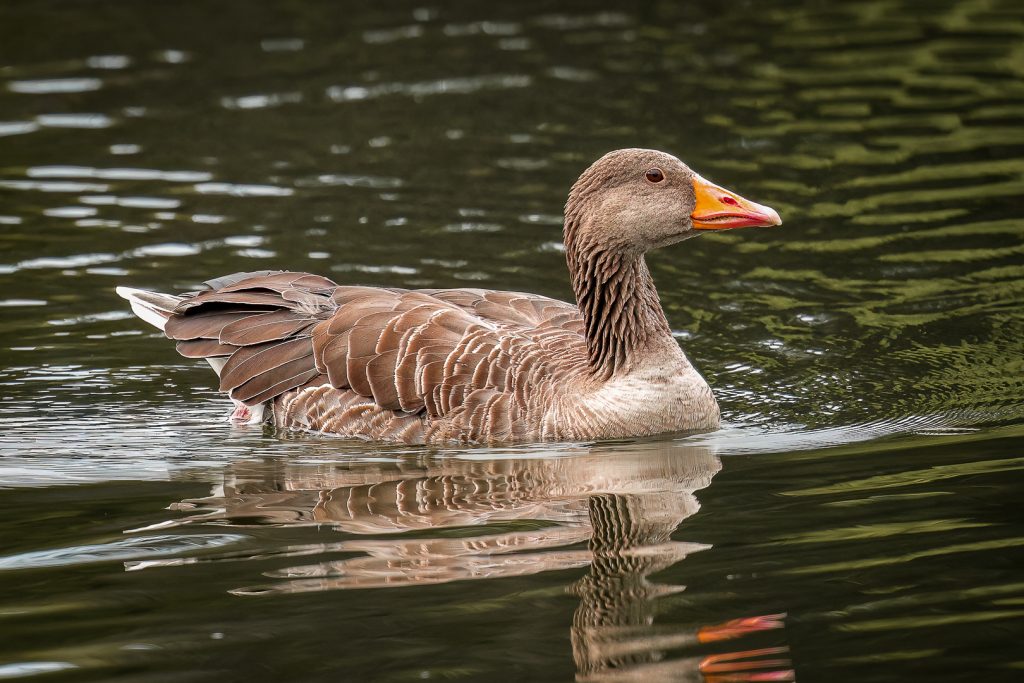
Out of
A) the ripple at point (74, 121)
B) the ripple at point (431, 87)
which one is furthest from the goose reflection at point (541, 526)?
the ripple at point (431, 87)

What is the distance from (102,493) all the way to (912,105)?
43.0 ft

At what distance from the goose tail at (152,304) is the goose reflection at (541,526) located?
2.19 metres

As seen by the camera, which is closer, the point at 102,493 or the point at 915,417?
the point at 102,493

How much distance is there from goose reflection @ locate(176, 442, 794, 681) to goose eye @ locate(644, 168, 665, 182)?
1939 mm

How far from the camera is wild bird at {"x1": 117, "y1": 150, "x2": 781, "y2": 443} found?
1123 cm

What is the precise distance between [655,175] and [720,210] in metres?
0.55

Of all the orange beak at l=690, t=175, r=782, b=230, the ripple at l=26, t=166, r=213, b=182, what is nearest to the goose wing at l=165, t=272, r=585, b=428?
the orange beak at l=690, t=175, r=782, b=230

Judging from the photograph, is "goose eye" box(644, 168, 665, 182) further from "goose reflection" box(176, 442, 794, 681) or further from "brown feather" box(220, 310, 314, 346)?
"brown feather" box(220, 310, 314, 346)

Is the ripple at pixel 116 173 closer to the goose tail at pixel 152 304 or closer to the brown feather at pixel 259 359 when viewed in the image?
the goose tail at pixel 152 304

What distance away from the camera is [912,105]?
19844 mm

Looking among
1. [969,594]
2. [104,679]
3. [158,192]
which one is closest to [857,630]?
[969,594]

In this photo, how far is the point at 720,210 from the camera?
36.3ft

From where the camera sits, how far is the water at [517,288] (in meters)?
7.48

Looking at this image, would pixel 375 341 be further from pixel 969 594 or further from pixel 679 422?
pixel 969 594
